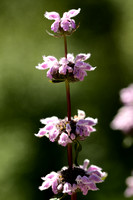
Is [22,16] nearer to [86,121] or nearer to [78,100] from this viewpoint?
[78,100]

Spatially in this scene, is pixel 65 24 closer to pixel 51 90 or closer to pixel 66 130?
pixel 66 130

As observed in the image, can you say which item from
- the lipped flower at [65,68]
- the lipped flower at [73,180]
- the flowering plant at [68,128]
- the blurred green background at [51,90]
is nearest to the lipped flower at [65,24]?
the flowering plant at [68,128]

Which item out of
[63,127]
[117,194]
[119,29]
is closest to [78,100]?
[117,194]

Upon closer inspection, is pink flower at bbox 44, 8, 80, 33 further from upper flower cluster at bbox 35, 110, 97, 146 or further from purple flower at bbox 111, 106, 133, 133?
purple flower at bbox 111, 106, 133, 133

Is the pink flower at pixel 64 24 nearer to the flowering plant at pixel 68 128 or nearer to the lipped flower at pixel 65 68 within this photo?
the flowering plant at pixel 68 128

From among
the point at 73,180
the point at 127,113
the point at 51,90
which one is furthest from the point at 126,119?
the point at 51,90

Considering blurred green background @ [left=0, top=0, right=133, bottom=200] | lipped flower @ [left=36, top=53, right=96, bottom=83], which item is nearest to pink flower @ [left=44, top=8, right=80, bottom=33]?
lipped flower @ [left=36, top=53, right=96, bottom=83]
